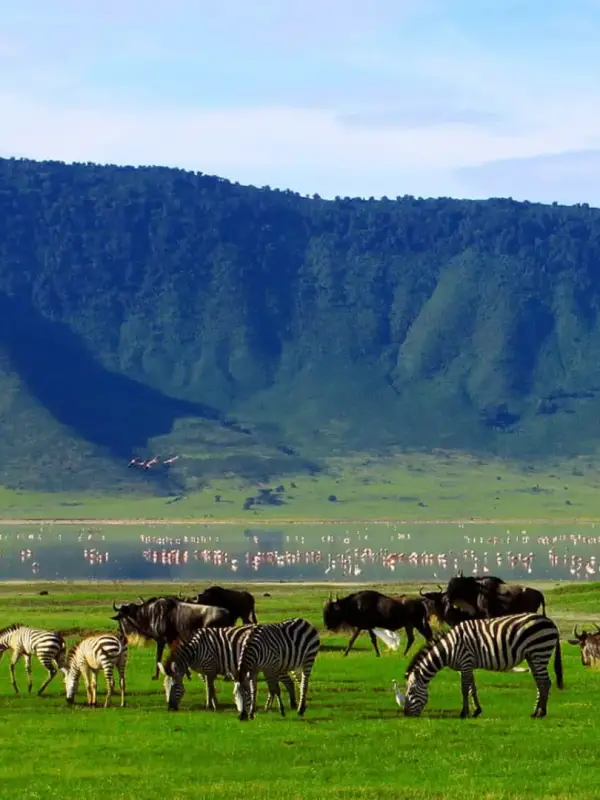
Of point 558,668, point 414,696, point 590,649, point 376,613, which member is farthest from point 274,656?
point 376,613

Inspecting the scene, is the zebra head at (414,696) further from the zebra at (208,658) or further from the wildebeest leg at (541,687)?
the zebra at (208,658)

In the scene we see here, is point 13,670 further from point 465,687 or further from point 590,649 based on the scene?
point 590,649

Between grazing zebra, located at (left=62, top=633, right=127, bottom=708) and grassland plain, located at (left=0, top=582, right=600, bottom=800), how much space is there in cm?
50

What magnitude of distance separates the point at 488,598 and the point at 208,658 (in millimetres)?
11855

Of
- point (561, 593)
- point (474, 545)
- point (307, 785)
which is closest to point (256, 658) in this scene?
point (307, 785)

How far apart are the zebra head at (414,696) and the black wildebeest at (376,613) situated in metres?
12.5

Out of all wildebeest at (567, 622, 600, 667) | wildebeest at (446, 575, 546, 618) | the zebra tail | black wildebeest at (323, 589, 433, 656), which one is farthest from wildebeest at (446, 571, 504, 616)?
the zebra tail

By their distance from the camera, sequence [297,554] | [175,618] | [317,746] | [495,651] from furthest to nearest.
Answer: [297,554]
[175,618]
[495,651]
[317,746]

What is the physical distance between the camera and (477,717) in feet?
92.5

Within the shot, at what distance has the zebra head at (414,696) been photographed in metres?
28.6

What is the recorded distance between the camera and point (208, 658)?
29.0 metres

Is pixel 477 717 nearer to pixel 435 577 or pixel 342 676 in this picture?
pixel 342 676

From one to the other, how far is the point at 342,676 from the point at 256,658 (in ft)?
27.0

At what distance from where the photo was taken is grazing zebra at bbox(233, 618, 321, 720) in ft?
91.5
